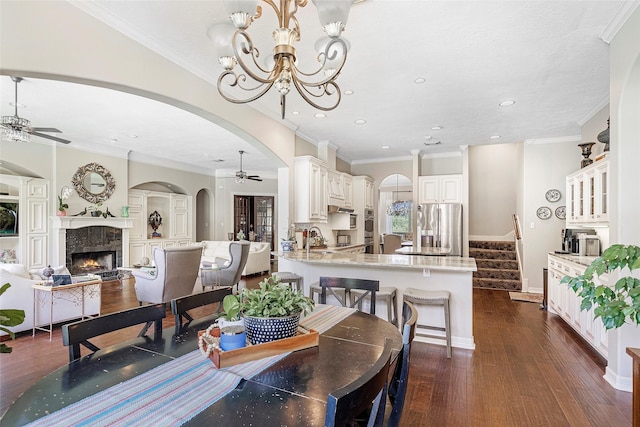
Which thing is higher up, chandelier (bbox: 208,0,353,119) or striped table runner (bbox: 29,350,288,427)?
chandelier (bbox: 208,0,353,119)

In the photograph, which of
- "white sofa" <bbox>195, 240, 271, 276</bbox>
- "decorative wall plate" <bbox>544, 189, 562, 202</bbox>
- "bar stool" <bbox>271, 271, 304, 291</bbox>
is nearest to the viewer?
"bar stool" <bbox>271, 271, 304, 291</bbox>

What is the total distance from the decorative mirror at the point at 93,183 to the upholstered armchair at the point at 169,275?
11.4ft

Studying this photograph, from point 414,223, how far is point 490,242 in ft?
6.35

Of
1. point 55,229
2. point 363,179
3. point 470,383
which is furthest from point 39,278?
point 363,179

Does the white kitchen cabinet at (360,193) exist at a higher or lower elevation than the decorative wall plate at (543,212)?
higher

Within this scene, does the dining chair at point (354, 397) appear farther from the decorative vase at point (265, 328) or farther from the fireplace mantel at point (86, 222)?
the fireplace mantel at point (86, 222)


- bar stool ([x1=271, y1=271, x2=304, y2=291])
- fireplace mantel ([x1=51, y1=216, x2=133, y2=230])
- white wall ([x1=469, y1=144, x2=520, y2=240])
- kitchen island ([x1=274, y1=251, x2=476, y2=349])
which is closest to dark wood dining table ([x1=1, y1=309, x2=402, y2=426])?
kitchen island ([x1=274, y1=251, x2=476, y2=349])

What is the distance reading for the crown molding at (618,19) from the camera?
7.64 ft

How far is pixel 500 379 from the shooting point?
2.76 metres

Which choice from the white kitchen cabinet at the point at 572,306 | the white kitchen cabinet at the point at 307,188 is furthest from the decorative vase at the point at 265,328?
the white kitchen cabinet at the point at 307,188

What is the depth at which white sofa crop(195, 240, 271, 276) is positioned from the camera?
306 inches

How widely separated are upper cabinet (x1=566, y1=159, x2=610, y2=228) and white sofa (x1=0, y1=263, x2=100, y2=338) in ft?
19.9

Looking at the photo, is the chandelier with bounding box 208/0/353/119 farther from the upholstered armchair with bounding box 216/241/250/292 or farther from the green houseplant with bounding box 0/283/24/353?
the upholstered armchair with bounding box 216/241/250/292

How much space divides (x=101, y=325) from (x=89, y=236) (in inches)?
271
